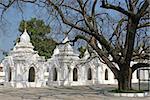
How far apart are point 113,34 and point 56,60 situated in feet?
46.9

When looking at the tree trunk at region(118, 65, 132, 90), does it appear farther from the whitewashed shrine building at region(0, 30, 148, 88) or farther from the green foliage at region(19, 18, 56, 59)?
the green foliage at region(19, 18, 56, 59)

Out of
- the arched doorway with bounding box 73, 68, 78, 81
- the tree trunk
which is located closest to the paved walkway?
the tree trunk

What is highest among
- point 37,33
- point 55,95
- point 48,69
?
point 37,33

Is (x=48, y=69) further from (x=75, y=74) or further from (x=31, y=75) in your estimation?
(x=31, y=75)

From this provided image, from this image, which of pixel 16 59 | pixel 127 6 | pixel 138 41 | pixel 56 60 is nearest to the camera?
pixel 127 6

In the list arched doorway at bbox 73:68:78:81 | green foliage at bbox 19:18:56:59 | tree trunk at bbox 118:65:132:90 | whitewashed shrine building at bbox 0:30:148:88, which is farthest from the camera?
green foliage at bbox 19:18:56:59

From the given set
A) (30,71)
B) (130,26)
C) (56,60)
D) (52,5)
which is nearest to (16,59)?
(30,71)

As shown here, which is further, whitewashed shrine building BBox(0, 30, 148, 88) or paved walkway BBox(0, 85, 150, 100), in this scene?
whitewashed shrine building BBox(0, 30, 148, 88)

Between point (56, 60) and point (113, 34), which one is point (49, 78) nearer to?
point (56, 60)

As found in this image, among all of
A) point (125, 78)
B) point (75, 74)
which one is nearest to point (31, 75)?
point (75, 74)

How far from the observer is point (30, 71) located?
3134 centimetres

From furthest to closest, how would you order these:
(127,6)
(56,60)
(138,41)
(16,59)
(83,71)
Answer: (83,71) → (56,60) → (16,59) → (138,41) → (127,6)

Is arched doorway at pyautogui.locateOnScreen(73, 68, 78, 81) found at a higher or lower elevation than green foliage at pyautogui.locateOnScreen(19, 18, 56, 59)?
lower

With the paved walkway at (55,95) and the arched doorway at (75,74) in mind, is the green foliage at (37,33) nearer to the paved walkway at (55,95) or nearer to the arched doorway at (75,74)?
the arched doorway at (75,74)
